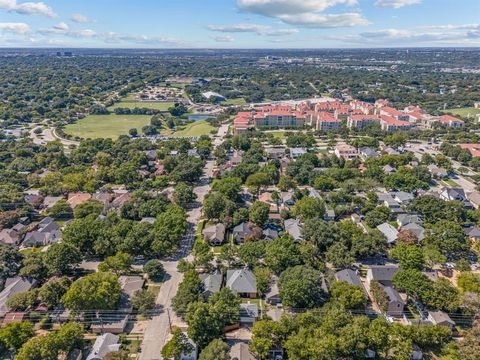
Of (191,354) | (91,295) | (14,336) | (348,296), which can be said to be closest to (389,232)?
(348,296)

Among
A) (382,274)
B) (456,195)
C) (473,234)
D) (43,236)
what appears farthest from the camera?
(456,195)

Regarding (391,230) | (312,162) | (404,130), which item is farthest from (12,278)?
(404,130)

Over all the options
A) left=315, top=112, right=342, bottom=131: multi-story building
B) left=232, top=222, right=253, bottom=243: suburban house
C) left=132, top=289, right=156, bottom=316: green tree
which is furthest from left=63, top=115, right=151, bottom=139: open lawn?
Answer: left=132, top=289, right=156, bottom=316: green tree

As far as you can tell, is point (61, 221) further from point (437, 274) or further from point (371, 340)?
point (437, 274)

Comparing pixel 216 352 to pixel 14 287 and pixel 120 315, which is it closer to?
pixel 120 315

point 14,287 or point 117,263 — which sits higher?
point 117,263

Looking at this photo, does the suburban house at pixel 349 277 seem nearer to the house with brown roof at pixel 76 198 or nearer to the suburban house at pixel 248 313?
the suburban house at pixel 248 313

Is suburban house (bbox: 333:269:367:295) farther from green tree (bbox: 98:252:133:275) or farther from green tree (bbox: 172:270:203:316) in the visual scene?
green tree (bbox: 98:252:133:275)
